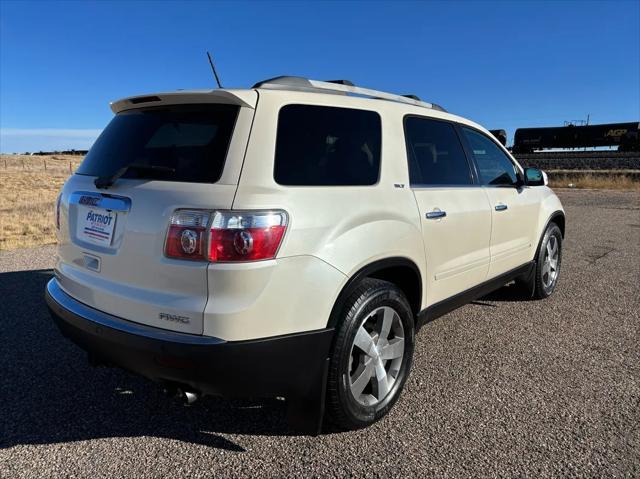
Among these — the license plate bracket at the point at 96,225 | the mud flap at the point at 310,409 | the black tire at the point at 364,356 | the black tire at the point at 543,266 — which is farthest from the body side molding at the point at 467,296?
the license plate bracket at the point at 96,225

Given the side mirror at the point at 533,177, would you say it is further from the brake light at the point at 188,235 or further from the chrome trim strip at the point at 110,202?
the chrome trim strip at the point at 110,202

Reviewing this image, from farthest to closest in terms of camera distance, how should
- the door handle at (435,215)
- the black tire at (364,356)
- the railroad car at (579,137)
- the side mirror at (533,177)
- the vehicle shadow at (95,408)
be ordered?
the railroad car at (579,137)
the side mirror at (533,177)
the door handle at (435,215)
the vehicle shadow at (95,408)
the black tire at (364,356)

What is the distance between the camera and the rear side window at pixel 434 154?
326cm

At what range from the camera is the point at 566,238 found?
30.6 ft

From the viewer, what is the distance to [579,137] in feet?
138

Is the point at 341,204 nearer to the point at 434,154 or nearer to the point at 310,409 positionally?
the point at 310,409

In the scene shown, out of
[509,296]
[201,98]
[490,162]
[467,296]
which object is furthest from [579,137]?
[201,98]

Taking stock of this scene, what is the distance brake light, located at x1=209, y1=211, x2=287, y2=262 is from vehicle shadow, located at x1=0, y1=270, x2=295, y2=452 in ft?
3.79

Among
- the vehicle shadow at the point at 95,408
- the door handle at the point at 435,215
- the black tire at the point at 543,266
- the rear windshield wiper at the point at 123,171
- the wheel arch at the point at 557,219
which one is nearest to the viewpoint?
the rear windshield wiper at the point at 123,171

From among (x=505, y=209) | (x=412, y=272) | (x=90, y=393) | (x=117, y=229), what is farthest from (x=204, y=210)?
(x=505, y=209)

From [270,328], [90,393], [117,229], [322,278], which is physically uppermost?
[117,229]

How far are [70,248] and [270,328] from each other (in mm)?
1393

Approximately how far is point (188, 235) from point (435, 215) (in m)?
1.73

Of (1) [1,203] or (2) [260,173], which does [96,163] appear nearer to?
(2) [260,173]
